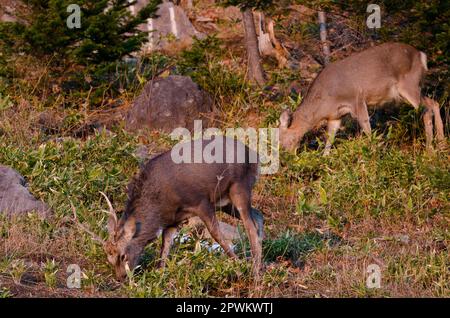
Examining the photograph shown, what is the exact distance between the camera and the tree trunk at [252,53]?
15656 mm

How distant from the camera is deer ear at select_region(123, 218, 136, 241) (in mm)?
8820

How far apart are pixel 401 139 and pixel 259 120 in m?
2.29

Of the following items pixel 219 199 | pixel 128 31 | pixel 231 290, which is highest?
pixel 128 31

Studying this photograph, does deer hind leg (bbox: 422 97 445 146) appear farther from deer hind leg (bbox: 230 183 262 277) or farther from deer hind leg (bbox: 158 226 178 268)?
deer hind leg (bbox: 158 226 178 268)

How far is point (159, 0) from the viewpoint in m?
15.7

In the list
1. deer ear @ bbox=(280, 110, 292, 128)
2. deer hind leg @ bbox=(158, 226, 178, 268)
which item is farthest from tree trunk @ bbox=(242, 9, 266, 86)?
deer hind leg @ bbox=(158, 226, 178, 268)

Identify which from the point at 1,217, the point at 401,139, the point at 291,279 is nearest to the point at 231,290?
the point at 291,279

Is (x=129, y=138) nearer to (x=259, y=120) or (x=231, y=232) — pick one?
(x=259, y=120)

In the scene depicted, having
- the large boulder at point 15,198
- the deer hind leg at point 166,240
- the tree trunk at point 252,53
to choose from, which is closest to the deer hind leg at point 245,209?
the deer hind leg at point 166,240

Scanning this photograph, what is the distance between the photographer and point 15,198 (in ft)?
35.6

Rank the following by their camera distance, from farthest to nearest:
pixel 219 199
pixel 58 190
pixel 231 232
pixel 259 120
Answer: pixel 259 120, pixel 58 190, pixel 231 232, pixel 219 199

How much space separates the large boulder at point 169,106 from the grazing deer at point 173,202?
5640 mm

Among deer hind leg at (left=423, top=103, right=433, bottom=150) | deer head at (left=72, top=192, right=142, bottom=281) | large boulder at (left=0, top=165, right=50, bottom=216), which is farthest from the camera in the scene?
deer hind leg at (left=423, top=103, right=433, bottom=150)

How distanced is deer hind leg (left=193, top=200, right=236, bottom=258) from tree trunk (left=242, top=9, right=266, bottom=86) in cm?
699
